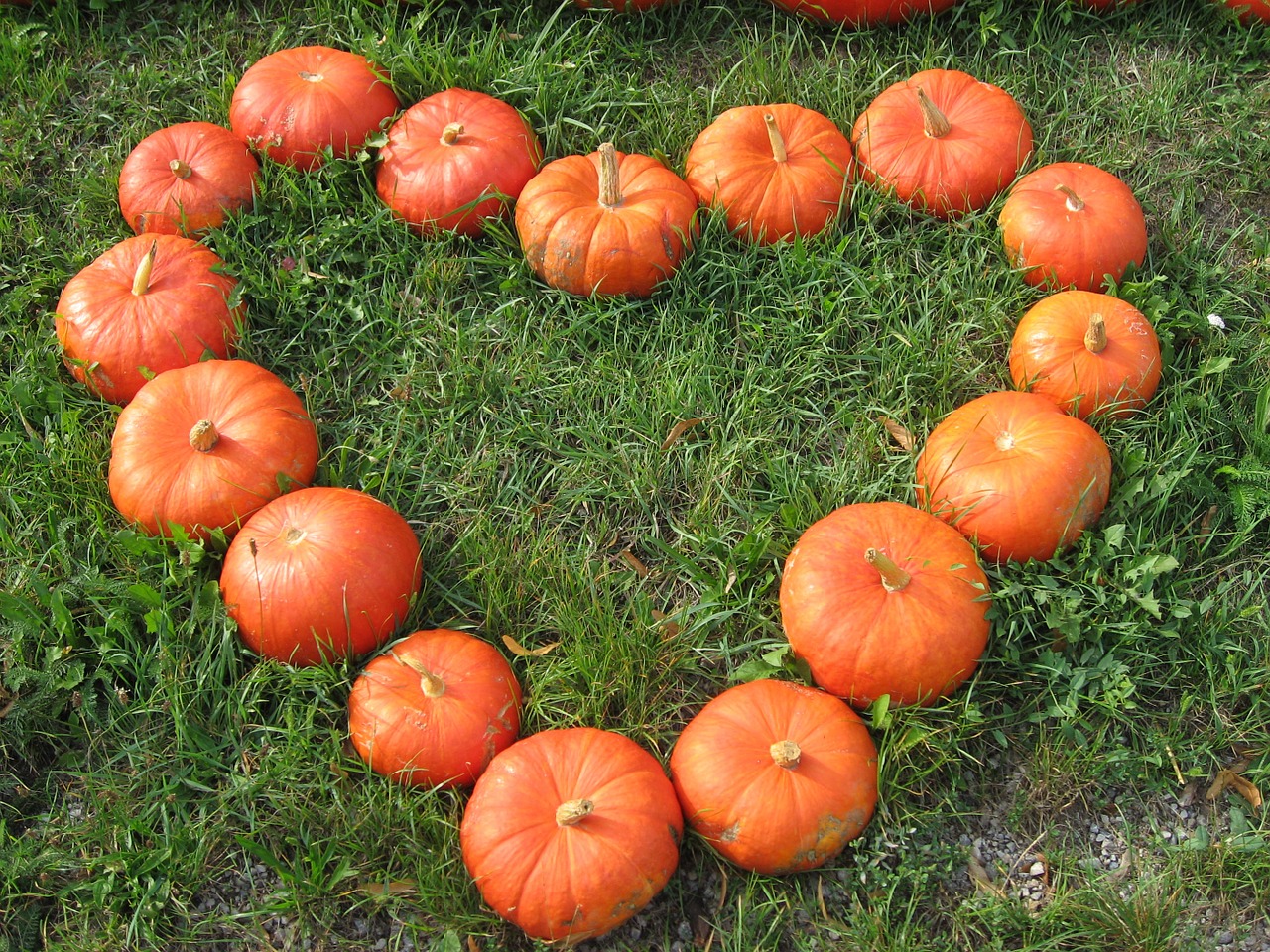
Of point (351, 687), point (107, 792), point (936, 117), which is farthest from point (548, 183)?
point (107, 792)

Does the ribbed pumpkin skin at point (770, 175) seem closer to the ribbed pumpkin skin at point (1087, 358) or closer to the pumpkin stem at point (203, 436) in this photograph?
the ribbed pumpkin skin at point (1087, 358)

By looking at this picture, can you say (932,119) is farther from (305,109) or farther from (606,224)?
(305,109)

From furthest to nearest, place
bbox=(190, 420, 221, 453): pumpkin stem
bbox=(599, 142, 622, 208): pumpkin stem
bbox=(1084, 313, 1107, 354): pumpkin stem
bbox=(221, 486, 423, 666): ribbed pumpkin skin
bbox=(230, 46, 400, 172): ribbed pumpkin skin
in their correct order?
1. bbox=(230, 46, 400, 172): ribbed pumpkin skin
2. bbox=(599, 142, 622, 208): pumpkin stem
3. bbox=(1084, 313, 1107, 354): pumpkin stem
4. bbox=(190, 420, 221, 453): pumpkin stem
5. bbox=(221, 486, 423, 666): ribbed pumpkin skin

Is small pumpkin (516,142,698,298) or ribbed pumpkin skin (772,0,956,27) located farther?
ribbed pumpkin skin (772,0,956,27)

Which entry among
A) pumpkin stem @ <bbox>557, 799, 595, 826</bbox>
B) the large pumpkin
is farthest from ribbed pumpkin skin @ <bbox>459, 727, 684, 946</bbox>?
the large pumpkin

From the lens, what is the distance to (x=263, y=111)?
439 cm

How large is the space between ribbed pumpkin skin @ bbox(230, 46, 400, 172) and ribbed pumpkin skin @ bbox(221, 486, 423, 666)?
1.68 metres

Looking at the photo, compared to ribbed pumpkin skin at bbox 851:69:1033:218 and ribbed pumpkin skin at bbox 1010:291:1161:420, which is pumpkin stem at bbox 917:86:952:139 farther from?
ribbed pumpkin skin at bbox 1010:291:1161:420

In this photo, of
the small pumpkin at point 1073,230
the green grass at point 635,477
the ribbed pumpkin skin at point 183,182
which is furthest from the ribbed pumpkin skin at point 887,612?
the ribbed pumpkin skin at point 183,182

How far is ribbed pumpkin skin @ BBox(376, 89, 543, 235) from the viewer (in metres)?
4.27

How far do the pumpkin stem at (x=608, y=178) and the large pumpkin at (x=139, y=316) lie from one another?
1.44 metres

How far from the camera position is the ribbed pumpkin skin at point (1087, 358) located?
3.81 metres

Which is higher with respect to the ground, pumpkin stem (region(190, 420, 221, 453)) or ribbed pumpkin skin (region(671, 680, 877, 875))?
pumpkin stem (region(190, 420, 221, 453))

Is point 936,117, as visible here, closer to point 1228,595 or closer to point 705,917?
point 1228,595
